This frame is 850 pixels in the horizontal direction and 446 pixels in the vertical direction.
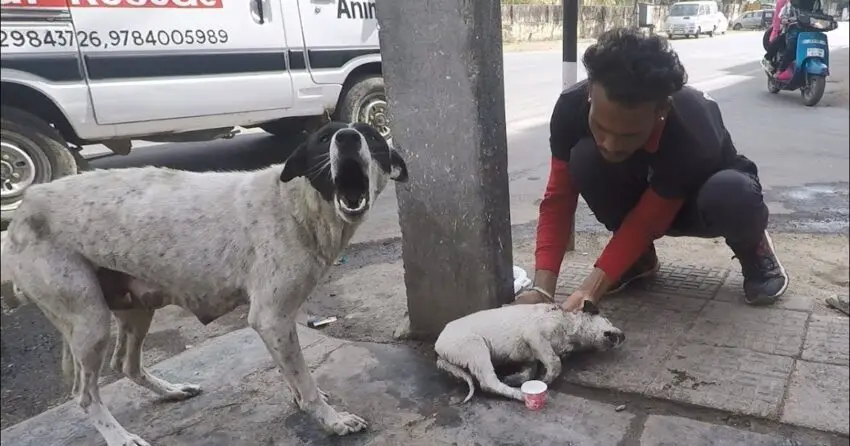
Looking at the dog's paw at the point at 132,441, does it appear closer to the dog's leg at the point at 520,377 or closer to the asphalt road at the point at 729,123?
the asphalt road at the point at 729,123

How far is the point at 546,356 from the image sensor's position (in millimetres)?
2146

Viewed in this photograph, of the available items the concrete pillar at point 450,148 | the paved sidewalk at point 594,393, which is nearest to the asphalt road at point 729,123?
the concrete pillar at point 450,148

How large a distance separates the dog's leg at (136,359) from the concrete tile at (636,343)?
4.55ft

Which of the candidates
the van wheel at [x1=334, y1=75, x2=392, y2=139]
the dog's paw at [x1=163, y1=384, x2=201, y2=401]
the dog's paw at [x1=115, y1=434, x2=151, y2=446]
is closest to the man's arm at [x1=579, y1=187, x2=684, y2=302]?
the van wheel at [x1=334, y1=75, x2=392, y2=139]

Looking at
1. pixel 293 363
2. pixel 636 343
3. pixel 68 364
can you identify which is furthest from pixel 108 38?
pixel 636 343

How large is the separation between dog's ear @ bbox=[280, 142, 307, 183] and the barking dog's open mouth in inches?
5.3

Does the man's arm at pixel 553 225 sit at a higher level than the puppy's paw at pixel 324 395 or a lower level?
higher

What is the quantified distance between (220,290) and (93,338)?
412 mm

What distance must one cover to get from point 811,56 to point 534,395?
1220mm

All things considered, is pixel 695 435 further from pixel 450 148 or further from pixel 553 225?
pixel 450 148

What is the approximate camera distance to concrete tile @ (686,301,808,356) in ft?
7.08

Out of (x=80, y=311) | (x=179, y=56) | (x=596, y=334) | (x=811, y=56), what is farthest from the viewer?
(x=596, y=334)

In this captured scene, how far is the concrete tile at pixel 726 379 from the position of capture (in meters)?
→ 1.89

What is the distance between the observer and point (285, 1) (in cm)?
178
